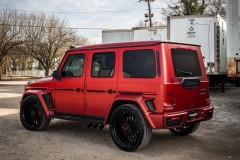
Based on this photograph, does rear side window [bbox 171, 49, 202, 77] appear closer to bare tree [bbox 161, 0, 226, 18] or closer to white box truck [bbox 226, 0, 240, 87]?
white box truck [bbox 226, 0, 240, 87]

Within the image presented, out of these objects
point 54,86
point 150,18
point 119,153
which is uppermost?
point 150,18

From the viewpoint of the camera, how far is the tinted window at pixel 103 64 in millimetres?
6774

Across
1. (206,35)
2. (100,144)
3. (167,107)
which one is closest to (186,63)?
(167,107)

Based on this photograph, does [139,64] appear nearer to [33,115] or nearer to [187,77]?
[187,77]

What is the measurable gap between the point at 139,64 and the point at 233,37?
790 centimetres

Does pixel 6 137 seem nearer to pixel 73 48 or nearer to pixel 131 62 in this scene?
pixel 73 48

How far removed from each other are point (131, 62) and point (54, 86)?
2.16 metres

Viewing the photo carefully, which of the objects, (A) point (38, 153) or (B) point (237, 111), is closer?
(A) point (38, 153)

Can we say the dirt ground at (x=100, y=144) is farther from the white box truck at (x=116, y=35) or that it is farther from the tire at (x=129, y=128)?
the white box truck at (x=116, y=35)

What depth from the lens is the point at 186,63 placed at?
6602 mm

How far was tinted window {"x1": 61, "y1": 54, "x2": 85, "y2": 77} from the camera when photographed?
7.35 m

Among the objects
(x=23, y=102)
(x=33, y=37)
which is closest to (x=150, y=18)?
(x=33, y=37)

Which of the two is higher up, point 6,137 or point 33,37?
point 33,37

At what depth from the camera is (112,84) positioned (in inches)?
261
